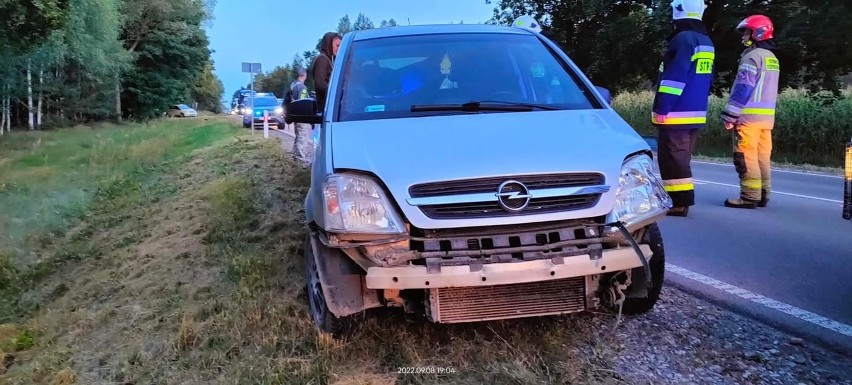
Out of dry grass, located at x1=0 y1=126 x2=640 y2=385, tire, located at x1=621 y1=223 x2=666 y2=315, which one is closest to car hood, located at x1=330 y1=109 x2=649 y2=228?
tire, located at x1=621 y1=223 x2=666 y2=315

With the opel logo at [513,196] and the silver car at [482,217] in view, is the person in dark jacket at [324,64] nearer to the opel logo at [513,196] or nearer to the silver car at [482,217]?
the silver car at [482,217]

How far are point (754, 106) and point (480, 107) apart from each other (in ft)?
15.2

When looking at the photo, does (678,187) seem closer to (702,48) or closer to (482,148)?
(702,48)

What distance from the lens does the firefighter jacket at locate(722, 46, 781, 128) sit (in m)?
6.99

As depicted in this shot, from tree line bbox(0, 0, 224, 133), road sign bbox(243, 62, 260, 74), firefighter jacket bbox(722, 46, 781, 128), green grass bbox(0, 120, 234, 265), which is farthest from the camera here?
tree line bbox(0, 0, 224, 133)

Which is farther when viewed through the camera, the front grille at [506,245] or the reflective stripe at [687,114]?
the reflective stripe at [687,114]

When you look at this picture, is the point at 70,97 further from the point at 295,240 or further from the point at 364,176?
the point at 364,176

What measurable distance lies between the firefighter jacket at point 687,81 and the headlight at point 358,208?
388cm

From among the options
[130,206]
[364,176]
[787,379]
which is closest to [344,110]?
[364,176]

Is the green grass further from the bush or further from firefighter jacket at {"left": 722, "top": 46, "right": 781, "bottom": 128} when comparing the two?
the bush

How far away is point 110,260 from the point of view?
7762mm

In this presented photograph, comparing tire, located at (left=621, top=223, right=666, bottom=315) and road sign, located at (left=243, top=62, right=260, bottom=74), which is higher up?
road sign, located at (left=243, top=62, right=260, bottom=74)

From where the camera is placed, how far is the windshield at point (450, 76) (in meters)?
3.87

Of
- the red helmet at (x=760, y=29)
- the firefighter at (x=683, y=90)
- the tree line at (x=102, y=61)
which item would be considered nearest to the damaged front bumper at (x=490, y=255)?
the firefighter at (x=683, y=90)
